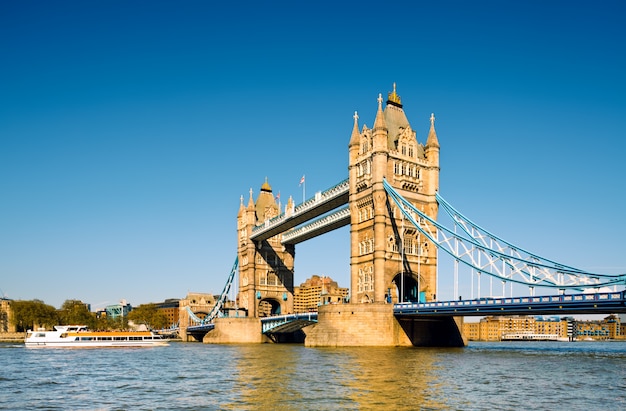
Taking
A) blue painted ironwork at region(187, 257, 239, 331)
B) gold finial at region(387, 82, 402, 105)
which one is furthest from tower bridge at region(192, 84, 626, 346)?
blue painted ironwork at region(187, 257, 239, 331)

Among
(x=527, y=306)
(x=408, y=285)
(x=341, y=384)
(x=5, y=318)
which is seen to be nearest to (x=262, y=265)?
(x=408, y=285)

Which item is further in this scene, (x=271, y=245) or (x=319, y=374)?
(x=271, y=245)

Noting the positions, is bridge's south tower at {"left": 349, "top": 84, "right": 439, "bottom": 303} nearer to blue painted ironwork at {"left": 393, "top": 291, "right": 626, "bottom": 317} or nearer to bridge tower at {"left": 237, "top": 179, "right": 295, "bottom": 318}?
blue painted ironwork at {"left": 393, "top": 291, "right": 626, "bottom": 317}

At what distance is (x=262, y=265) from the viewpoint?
10388cm

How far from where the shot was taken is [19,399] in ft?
Answer: 88.5

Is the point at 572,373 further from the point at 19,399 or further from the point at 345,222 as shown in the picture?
the point at 345,222

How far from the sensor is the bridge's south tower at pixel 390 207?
2653 inches

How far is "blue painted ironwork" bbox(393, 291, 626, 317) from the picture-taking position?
153ft

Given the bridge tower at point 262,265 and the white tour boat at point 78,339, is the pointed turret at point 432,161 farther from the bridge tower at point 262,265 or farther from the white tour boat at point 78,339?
the white tour boat at point 78,339

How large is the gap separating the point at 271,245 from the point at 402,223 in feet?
134

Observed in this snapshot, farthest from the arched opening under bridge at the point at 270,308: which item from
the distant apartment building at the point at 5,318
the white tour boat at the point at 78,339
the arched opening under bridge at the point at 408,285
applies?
the distant apartment building at the point at 5,318

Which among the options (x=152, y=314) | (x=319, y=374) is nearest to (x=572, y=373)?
(x=319, y=374)

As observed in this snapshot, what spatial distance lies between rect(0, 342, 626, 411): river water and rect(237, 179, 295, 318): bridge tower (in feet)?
185

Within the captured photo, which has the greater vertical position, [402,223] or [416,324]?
[402,223]
